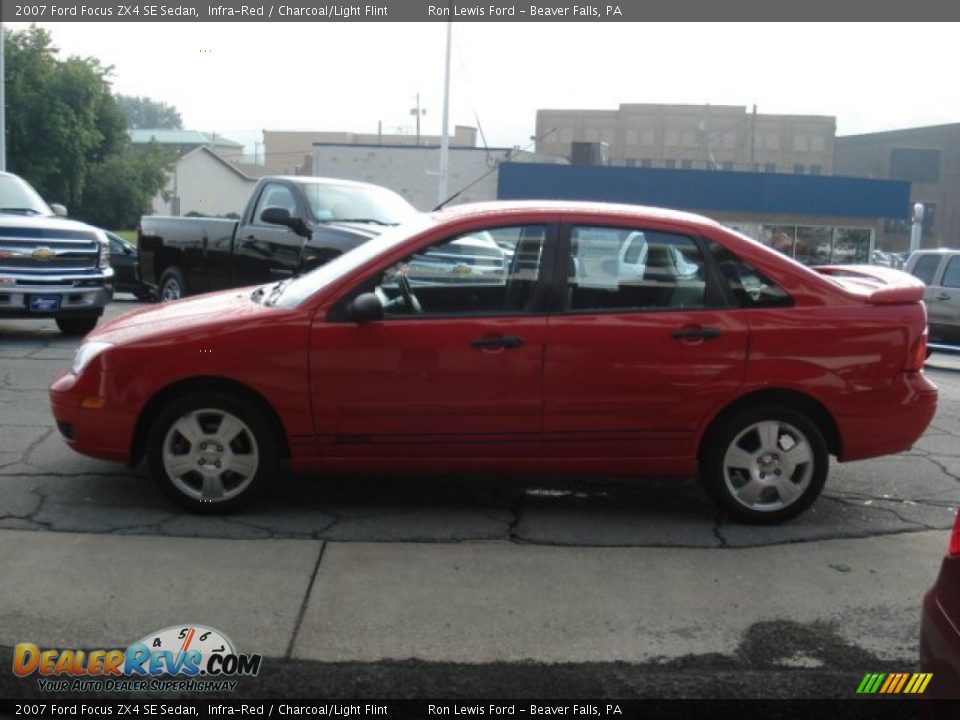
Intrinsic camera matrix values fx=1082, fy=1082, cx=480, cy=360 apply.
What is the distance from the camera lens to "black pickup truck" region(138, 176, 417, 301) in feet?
35.2

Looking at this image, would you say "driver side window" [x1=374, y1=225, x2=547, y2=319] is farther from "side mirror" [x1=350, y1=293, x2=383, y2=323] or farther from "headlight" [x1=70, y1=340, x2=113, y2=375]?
"headlight" [x1=70, y1=340, x2=113, y2=375]

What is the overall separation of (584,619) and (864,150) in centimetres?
8235

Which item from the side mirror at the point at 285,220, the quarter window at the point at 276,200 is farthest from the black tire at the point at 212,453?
the quarter window at the point at 276,200

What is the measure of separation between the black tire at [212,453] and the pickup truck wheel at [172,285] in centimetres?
732

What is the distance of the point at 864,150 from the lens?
263ft

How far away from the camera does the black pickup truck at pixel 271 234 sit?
1074 centimetres

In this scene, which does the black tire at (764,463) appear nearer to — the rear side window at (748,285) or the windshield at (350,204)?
the rear side window at (748,285)

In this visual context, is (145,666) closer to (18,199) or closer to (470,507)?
(470,507)

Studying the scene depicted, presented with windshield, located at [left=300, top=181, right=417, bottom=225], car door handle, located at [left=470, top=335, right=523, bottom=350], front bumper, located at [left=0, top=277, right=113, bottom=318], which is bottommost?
front bumper, located at [left=0, top=277, right=113, bottom=318]

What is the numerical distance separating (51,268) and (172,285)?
1.48 metres

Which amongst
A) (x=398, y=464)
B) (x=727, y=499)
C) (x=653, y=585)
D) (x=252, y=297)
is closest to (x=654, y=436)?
(x=727, y=499)

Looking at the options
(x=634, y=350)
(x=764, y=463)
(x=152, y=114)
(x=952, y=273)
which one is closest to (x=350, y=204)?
(x=634, y=350)

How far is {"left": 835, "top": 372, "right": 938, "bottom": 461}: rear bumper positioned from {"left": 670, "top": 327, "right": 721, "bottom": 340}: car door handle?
2.51ft

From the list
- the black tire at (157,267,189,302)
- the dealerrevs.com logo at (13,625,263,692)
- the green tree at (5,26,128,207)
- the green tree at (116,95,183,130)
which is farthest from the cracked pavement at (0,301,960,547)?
the green tree at (116,95,183,130)
